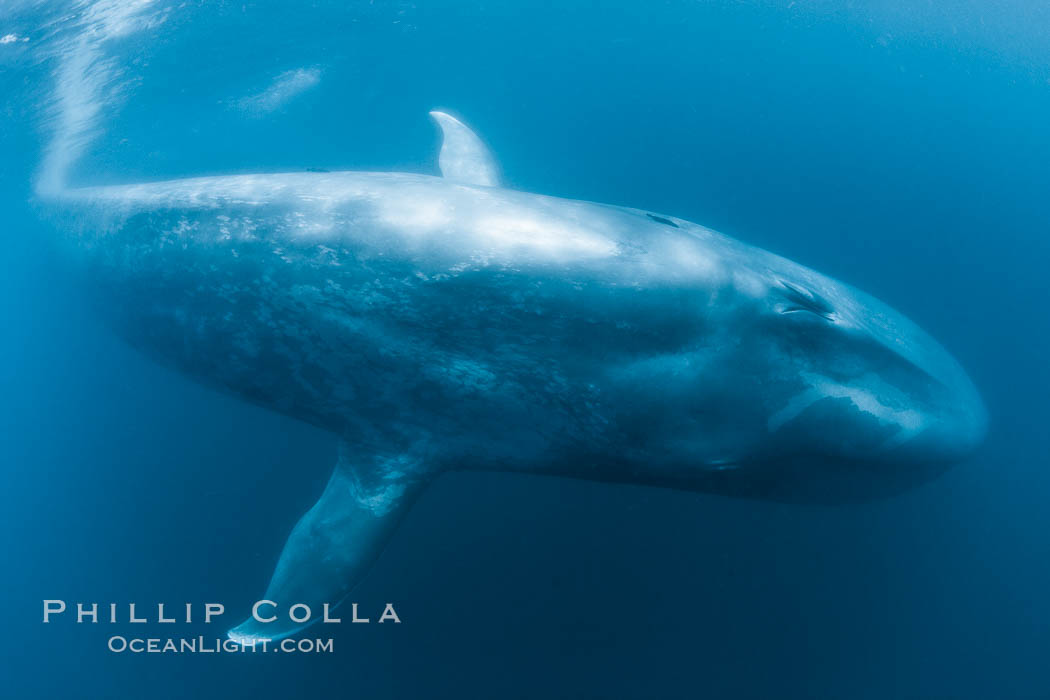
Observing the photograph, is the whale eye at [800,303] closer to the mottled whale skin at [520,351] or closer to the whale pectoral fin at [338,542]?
the mottled whale skin at [520,351]

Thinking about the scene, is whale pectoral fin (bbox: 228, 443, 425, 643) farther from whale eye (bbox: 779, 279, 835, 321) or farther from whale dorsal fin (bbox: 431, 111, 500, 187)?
whale dorsal fin (bbox: 431, 111, 500, 187)

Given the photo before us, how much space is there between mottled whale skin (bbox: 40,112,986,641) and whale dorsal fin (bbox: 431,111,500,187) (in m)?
3.19

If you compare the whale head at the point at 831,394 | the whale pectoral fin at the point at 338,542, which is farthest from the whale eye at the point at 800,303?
the whale pectoral fin at the point at 338,542

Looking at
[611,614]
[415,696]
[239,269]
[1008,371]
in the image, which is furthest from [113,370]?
[1008,371]

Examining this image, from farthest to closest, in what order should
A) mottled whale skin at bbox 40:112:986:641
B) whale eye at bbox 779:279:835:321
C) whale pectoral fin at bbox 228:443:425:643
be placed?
whale pectoral fin at bbox 228:443:425:643 → whale eye at bbox 779:279:835:321 → mottled whale skin at bbox 40:112:986:641

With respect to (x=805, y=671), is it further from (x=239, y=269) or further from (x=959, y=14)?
(x=959, y=14)

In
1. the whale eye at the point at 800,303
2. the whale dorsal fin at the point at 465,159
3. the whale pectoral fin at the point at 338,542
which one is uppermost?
the whale dorsal fin at the point at 465,159

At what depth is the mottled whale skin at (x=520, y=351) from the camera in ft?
12.1

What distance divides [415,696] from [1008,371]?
11.5 meters

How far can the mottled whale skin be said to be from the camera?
3701 millimetres

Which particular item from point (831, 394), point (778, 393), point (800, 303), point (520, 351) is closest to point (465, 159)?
point (520, 351)

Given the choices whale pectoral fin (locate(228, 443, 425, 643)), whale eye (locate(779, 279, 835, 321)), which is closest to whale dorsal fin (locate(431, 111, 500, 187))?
whale pectoral fin (locate(228, 443, 425, 643))

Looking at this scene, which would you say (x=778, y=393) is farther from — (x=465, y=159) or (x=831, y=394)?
(x=465, y=159)

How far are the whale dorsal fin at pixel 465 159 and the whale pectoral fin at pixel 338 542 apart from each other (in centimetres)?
458
